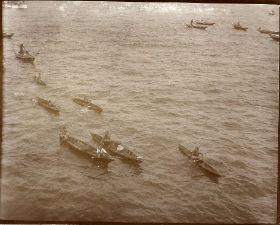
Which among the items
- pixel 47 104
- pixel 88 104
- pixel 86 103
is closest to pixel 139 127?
pixel 88 104

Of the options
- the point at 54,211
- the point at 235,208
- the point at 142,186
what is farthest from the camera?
the point at 142,186

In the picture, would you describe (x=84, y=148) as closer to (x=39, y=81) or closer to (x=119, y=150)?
(x=119, y=150)

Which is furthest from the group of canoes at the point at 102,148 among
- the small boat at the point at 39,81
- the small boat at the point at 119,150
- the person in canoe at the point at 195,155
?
the small boat at the point at 39,81

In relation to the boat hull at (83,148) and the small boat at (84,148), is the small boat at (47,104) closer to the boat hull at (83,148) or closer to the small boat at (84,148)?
the small boat at (84,148)

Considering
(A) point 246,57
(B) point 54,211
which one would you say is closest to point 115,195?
(B) point 54,211

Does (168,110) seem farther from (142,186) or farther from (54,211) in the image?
(54,211)

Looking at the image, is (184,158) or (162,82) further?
(162,82)
